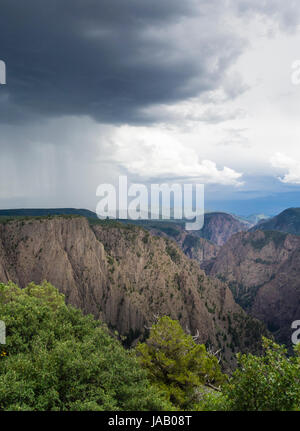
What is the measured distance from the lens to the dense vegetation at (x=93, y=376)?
45.6ft

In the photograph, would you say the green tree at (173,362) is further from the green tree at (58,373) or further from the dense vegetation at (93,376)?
the green tree at (58,373)

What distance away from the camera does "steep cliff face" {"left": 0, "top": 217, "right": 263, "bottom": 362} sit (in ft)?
247

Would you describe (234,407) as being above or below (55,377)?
below

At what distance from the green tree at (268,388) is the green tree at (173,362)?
1059 cm

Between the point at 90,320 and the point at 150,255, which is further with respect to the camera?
the point at 150,255

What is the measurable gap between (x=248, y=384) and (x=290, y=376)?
2.10 m

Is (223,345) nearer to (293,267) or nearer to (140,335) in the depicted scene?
(140,335)

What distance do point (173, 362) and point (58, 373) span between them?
12.5 meters

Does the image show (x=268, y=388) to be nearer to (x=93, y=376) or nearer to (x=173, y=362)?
(x=93, y=376)

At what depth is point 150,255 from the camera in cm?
11156

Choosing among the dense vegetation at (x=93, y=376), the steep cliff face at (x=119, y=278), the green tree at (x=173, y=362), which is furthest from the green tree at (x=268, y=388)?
the steep cliff face at (x=119, y=278)

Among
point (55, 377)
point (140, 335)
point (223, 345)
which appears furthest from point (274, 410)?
point (223, 345)

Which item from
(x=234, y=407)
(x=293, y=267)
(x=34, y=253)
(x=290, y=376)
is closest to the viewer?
(x=290, y=376)

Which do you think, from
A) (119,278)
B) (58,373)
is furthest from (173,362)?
(119,278)
